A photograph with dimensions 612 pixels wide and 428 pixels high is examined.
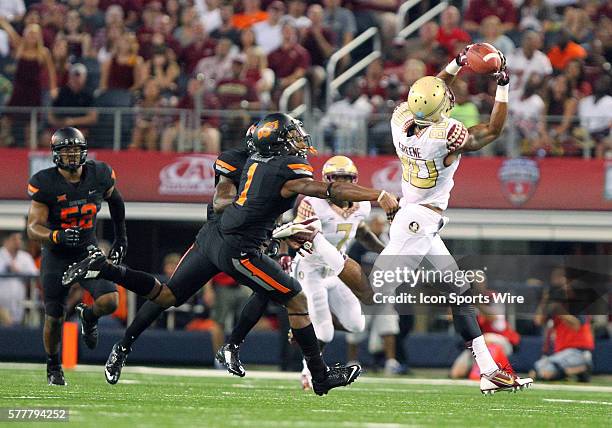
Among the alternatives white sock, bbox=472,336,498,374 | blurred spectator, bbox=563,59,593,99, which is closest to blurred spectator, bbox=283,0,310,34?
blurred spectator, bbox=563,59,593,99

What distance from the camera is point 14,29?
17859 mm

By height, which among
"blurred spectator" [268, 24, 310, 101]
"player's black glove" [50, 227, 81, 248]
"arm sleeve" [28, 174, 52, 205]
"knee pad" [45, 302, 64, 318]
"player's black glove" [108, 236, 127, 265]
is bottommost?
"knee pad" [45, 302, 64, 318]

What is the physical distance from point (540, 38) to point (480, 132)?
8270mm

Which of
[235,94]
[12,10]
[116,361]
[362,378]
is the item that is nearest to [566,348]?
[362,378]

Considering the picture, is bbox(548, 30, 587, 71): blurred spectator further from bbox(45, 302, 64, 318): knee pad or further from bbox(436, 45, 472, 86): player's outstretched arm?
bbox(45, 302, 64, 318): knee pad

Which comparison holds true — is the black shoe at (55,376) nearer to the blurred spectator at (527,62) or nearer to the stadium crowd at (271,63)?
the stadium crowd at (271,63)

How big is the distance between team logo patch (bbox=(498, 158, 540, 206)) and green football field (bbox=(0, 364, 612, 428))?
391 centimetres

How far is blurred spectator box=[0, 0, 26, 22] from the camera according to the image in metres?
18.0

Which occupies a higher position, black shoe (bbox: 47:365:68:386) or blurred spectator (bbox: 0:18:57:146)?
blurred spectator (bbox: 0:18:57:146)

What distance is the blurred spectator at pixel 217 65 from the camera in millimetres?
16938

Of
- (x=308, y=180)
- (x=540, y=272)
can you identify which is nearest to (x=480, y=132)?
(x=308, y=180)

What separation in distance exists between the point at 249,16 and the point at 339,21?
1.24 metres

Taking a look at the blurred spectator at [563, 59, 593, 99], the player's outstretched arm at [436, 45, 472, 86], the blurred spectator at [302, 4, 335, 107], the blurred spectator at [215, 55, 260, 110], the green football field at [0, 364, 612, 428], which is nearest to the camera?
the green football field at [0, 364, 612, 428]

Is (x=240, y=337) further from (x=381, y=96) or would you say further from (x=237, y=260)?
(x=381, y=96)
